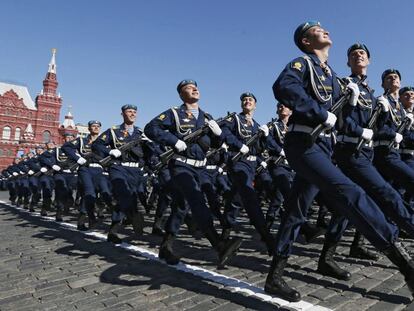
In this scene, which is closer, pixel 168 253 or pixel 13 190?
pixel 168 253

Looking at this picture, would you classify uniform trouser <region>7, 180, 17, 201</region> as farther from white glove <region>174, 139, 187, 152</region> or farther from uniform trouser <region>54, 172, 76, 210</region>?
white glove <region>174, 139, 187, 152</region>


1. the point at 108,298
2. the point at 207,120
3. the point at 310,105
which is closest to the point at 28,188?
the point at 207,120

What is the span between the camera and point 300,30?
3402 millimetres

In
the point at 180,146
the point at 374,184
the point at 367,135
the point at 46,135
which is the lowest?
the point at 374,184

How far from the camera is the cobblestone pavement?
2893 mm

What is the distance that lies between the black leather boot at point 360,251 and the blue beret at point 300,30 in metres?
2.43

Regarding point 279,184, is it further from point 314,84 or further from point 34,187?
point 34,187

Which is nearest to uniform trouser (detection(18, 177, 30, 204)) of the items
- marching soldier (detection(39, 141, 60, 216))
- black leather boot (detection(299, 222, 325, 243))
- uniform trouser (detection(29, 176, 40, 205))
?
uniform trouser (detection(29, 176, 40, 205))

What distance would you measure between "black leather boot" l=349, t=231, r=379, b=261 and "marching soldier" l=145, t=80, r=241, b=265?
6.32 ft

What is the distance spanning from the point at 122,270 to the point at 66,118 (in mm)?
78498

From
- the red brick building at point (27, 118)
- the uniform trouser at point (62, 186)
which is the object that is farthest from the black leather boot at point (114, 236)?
the red brick building at point (27, 118)

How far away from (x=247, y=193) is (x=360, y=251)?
1523mm

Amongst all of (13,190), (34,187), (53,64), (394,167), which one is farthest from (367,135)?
(53,64)

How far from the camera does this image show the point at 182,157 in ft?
14.6
